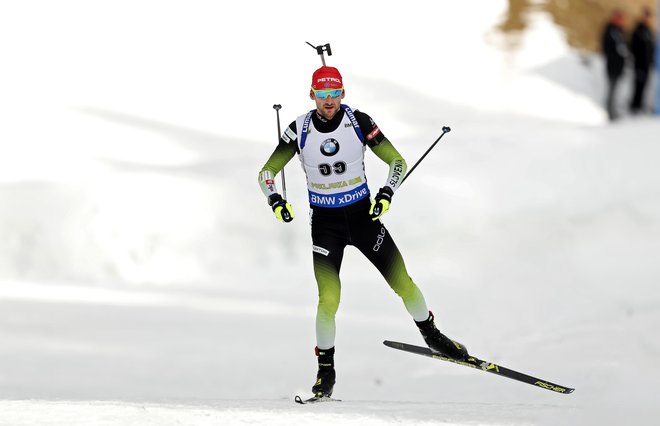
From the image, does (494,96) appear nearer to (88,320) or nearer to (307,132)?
(88,320)

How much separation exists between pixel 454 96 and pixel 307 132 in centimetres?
1353

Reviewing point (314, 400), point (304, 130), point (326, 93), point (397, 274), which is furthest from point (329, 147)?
point (314, 400)

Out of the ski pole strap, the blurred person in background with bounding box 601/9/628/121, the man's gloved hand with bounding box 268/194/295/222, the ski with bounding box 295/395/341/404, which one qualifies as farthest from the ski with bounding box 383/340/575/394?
the blurred person in background with bounding box 601/9/628/121

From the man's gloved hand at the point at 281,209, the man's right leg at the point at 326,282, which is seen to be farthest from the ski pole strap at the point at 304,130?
the man's right leg at the point at 326,282

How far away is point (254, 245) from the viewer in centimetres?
1145

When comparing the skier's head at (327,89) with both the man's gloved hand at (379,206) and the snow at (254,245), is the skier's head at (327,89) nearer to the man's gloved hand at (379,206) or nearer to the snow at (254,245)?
the man's gloved hand at (379,206)

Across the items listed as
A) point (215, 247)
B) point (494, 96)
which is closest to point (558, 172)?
point (215, 247)

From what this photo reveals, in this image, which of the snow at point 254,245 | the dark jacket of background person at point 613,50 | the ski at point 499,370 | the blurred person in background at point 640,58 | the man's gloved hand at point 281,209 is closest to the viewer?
the man's gloved hand at point 281,209

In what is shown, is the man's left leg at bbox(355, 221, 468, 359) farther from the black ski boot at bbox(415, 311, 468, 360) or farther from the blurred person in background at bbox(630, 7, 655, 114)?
the blurred person in background at bbox(630, 7, 655, 114)

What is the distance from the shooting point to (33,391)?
26.1ft

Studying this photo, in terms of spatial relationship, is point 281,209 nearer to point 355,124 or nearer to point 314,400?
point 355,124

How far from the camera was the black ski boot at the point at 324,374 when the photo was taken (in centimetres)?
623

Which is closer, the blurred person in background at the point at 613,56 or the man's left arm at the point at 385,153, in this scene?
the man's left arm at the point at 385,153

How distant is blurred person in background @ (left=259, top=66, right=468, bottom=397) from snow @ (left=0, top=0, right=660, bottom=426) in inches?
27.6
